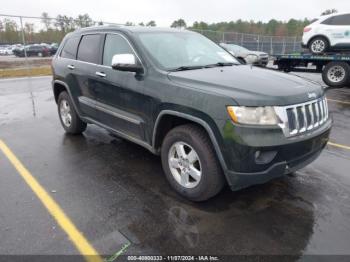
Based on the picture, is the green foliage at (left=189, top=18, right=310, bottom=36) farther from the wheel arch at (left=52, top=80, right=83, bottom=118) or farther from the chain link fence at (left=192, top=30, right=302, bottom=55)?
the wheel arch at (left=52, top=80, right=83, bottom=118)

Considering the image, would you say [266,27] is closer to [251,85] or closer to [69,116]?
[69,116]

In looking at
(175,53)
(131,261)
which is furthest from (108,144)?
(131,261)

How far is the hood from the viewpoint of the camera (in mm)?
2801

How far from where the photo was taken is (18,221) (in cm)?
305

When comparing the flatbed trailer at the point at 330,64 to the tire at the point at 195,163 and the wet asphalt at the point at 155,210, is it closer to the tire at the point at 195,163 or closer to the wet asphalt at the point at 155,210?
the wet asphalt at the point at 155,210

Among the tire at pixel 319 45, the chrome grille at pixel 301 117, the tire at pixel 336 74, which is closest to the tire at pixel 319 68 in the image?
the tire at pixel 319 45

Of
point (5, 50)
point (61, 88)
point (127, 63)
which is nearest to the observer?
point (127, 63)

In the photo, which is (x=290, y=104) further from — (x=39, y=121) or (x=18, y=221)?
(x=39, y=121)

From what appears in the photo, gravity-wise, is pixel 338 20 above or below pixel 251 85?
above

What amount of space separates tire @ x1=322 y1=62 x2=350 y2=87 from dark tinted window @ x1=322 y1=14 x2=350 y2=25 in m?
1.60

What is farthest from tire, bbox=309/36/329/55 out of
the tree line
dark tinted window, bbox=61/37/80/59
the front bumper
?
the front bumper

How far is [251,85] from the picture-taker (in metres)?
3.01

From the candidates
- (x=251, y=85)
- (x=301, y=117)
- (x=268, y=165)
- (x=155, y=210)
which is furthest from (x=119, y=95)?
(x=301, y=117)

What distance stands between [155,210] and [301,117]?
69.1 inches
